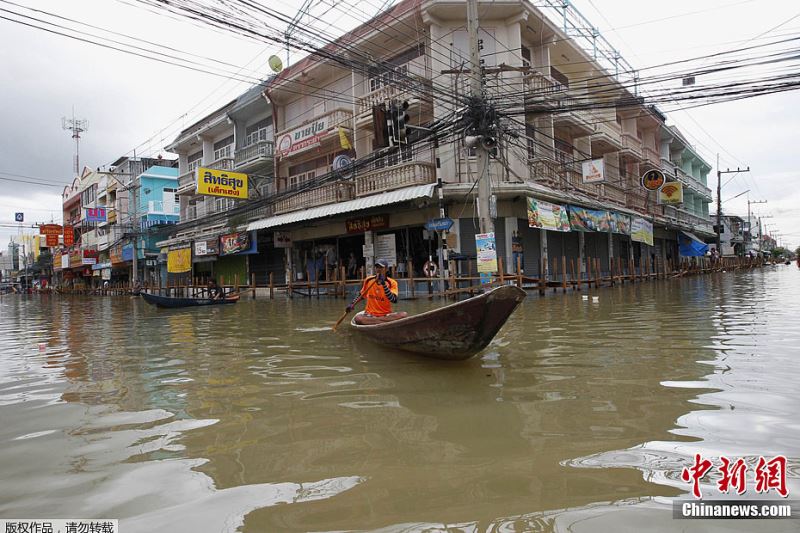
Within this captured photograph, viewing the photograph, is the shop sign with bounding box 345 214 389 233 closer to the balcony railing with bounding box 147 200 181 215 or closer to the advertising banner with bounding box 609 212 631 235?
the advertising banner with bounding box 609 212 631 235

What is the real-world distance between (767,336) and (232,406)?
720 centimetres

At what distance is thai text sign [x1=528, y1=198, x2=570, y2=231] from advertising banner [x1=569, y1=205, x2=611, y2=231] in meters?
0.69

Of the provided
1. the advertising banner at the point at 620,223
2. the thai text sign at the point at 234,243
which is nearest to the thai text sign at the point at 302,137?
the thai text sign at the point at 234,243

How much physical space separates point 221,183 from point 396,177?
9.54 meters

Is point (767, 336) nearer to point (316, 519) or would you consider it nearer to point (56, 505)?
point (316, 519)

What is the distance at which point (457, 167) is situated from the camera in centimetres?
1650

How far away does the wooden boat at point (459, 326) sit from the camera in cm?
494

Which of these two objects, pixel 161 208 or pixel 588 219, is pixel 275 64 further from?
pixel 161 208

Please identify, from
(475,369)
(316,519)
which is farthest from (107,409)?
(475,369)

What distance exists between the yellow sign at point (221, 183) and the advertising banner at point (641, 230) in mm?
19010

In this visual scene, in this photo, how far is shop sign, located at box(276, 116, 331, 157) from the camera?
19.7m

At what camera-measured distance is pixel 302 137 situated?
20.6 meters

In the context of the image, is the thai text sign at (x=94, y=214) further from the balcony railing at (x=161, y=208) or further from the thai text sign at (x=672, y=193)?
the thai text sign at (x=672, y=193)

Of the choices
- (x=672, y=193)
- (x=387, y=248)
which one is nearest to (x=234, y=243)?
(x=387, y=248)
